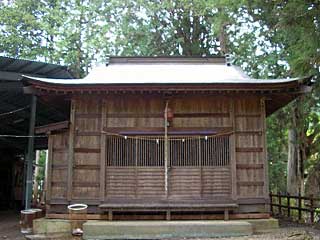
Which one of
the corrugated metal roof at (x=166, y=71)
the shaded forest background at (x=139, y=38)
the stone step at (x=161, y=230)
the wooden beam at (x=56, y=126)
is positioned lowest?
the stone step at (x=161, y=230)

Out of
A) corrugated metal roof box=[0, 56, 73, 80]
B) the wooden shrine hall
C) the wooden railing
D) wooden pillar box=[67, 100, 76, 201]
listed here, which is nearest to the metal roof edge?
corrugated metal roof box=[0, 56, 73, 80]

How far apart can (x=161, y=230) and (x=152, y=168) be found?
59.3 inches

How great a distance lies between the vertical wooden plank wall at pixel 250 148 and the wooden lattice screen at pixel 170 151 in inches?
14.8

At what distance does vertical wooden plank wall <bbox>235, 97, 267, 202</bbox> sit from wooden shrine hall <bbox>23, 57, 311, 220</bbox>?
2 cm

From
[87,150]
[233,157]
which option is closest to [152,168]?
[87,150]

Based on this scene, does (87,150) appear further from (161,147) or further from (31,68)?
(31,68)

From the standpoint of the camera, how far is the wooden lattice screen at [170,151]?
29.9 feet

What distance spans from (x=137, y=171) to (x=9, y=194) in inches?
560

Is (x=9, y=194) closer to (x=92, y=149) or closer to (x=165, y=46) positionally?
(x=165, y=46)

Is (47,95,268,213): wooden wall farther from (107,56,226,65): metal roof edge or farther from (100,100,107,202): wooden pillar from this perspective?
(107,56,226,65): metal roof edge

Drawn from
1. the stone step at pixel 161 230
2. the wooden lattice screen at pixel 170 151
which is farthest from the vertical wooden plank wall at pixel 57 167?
the stone step at pixel 161 230

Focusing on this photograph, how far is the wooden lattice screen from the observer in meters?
9.12

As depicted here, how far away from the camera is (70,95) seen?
9.20m

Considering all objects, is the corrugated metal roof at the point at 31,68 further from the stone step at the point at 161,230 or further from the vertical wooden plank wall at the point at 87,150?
the stone step at the point at 161,230
